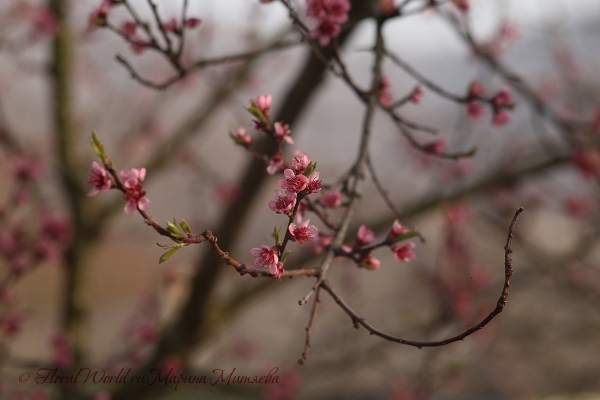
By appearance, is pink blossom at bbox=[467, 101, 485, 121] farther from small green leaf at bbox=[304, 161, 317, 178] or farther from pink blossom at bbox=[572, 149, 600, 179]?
pink blossom at bbox=[572, 149, 600, 179]

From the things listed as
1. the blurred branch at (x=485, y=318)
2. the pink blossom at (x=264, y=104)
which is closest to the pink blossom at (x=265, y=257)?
the blurred branch at (x=485, y=318)

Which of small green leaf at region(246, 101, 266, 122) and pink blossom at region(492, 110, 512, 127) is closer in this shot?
small green leaf at region(246, 101, 266, 122)

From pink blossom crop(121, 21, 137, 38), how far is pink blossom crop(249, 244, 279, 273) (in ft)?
3.03

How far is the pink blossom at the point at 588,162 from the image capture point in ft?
7.11

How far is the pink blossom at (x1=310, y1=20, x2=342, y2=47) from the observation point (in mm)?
1192

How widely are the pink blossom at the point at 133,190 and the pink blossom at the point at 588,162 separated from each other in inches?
83.5

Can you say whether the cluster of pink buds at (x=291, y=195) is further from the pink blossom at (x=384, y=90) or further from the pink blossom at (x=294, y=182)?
the pink blossom at (x=384, y=90)

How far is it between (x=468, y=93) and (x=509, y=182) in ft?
5.35

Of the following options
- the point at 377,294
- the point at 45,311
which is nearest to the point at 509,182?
the point at 377,294

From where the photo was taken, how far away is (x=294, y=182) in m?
0.78

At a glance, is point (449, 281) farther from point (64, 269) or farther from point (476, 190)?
point (64, 269)

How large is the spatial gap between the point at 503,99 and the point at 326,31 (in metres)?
0.61

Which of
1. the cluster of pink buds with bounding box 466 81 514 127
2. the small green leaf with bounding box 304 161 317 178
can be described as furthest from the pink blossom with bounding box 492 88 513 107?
the small green leaf with bounding box 304 161 317 178

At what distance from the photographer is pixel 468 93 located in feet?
4.57
